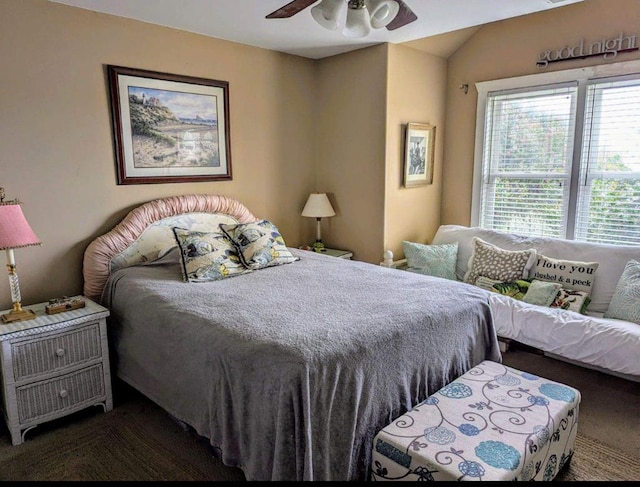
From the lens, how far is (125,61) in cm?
299

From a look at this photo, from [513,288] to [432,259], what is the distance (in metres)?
0.67

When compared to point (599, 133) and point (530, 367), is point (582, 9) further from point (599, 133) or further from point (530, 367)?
point (530, 367)

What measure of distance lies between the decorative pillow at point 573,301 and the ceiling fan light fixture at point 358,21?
2.23 m

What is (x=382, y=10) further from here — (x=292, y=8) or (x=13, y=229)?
(x=13, y=229)

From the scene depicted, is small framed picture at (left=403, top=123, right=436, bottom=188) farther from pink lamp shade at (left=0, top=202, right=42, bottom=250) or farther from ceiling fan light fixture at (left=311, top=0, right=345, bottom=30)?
pink lamp shade at (left=0, top=202, right=42, bottom=250)

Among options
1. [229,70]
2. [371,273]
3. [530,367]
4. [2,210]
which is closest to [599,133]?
[530,367]

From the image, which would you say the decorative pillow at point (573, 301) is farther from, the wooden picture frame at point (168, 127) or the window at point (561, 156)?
the wooden picture frame at point (168, 127)

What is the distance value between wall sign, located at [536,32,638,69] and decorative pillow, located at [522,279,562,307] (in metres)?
1.76

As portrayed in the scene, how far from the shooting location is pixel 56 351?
7.78ft

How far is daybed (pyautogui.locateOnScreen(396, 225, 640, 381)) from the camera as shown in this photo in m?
2.61

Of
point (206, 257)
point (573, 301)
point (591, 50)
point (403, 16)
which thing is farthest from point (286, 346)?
point (591, 50)

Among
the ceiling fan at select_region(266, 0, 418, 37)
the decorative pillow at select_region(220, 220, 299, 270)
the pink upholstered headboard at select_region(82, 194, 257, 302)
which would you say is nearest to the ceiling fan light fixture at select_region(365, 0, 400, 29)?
the ceiling fan at select_region(266, 0, 418, 37)

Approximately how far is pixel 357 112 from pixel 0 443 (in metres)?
3.36

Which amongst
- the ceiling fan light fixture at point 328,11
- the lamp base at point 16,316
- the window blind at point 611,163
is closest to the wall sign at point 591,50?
the window blind at point 611,163
